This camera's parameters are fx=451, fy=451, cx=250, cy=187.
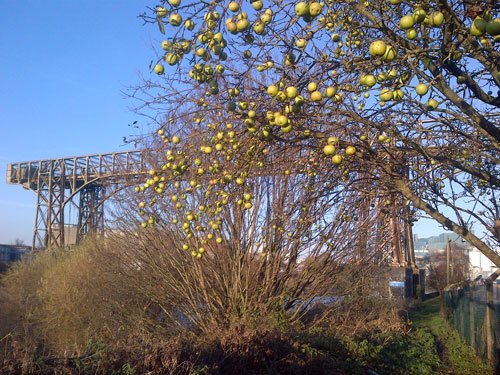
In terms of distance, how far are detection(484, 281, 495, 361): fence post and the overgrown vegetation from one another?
339 millimetres

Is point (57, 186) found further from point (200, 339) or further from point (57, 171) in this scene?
point (200, 339)

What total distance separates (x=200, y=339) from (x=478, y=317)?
5.94 m

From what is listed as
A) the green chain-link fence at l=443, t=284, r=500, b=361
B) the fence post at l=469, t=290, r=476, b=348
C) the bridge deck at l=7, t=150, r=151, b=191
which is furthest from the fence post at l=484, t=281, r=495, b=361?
the bridge deck at l=7, t=150, r=151, b=191

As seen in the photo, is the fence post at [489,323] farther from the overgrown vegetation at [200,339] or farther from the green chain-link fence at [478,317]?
the overgrown vegetation at [200,339]

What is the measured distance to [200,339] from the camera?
6.97m

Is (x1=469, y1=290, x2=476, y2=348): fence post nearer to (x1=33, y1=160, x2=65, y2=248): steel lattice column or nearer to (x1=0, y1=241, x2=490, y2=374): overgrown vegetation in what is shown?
(x1=0, y1=241, x2=490, y2=374): overgrown vegetation

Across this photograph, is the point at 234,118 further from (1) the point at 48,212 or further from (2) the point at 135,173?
(1) the point at 48,212

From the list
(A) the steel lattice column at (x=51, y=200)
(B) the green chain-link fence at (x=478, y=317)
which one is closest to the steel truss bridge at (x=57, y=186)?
(A) the steel lattice column at (x=51, y=200)

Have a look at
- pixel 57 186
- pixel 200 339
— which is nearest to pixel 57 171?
pixel 57 186

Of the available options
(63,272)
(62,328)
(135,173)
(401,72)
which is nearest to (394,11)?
(401,72)

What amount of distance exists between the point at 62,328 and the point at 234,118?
40.4 feet

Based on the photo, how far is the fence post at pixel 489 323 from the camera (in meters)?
A: 8.21

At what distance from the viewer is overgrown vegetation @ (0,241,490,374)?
4641 mm

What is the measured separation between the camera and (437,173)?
19.9ft
